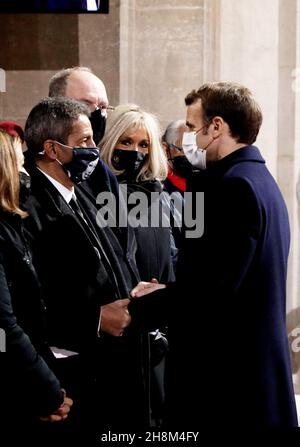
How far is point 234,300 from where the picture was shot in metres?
3.15

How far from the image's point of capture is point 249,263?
310 centimetres

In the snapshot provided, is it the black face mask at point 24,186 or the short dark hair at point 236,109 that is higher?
the short dark hair at point 236,109

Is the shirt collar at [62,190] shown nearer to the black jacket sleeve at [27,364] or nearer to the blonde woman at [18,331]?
the blonde woman at [18,331]

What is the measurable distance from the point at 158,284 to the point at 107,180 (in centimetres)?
55

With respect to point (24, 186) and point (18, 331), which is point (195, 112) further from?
point (18, 331)

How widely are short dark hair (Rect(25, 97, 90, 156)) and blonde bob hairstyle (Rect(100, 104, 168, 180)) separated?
20.4 inches

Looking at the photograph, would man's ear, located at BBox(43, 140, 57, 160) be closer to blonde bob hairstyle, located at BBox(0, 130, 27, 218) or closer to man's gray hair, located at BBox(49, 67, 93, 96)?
blonde bob hairstyle, located at BBox(0, 130, 27, 218)

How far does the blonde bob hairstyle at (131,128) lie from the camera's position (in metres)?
4.23

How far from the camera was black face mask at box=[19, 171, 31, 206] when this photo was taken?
3.40 meters

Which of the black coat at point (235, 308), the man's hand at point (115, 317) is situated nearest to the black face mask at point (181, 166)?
the man's hand at point (115, 317)

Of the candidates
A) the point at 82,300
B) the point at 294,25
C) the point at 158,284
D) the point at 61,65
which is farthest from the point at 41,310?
the point at 294,25

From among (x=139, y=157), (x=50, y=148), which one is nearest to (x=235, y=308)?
(x=50, y=148)

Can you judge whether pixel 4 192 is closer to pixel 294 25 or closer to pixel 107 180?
pixel 107 180

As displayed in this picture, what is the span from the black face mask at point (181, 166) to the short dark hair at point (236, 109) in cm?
148
